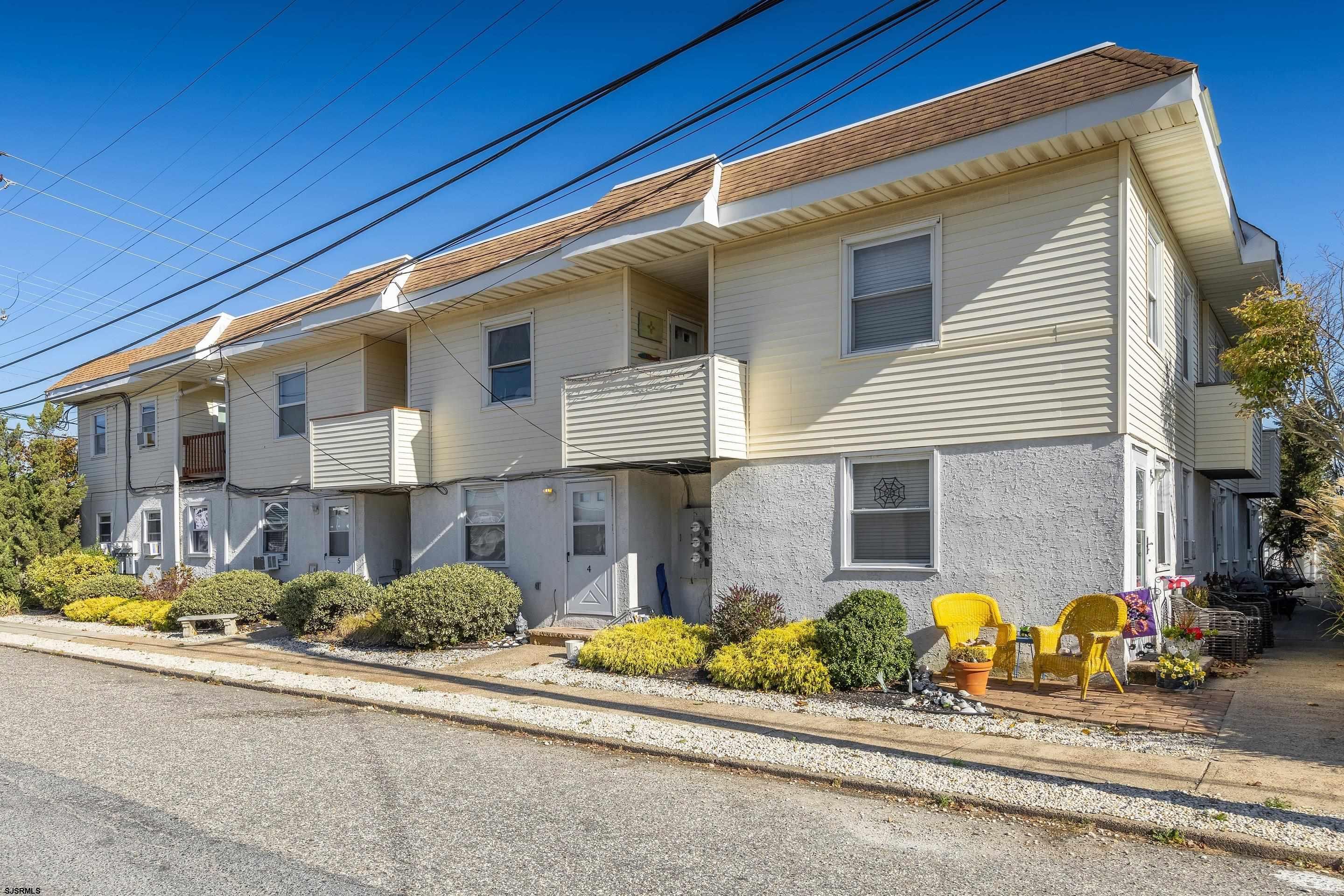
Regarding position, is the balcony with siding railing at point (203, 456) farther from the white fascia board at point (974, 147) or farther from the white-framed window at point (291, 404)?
the white fascia board at point (974, 147)

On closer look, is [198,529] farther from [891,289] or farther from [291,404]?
[891,289]

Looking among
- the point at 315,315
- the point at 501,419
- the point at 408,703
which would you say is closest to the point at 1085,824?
the point at 408,703

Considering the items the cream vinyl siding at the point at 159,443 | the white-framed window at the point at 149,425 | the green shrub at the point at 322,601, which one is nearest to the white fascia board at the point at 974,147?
the green shrub at the point at 322,601

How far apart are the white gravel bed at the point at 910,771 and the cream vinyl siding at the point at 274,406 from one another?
8199 mm

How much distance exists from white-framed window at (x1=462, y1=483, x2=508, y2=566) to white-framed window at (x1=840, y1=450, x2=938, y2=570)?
6.35 m

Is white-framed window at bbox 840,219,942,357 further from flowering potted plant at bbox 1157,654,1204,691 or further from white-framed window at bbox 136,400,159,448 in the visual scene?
white-framed window at bbox 136,400,159,448

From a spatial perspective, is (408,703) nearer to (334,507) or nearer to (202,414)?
(334,507)

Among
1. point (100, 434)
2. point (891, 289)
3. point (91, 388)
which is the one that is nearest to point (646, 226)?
point (891, 289)

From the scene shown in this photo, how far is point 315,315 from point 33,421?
11.4 m

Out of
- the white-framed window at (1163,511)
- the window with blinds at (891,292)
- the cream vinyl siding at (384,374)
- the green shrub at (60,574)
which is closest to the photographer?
the window with blinds at (891,292)

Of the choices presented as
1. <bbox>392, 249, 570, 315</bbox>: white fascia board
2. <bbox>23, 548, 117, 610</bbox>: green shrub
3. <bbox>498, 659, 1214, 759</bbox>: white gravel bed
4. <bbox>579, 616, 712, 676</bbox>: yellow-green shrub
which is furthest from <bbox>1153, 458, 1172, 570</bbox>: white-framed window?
<bbox>23, 548, 117, 610</bbox>: green shrub

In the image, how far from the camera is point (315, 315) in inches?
679

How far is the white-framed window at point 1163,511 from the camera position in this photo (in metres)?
11.6

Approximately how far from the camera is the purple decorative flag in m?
9.64
